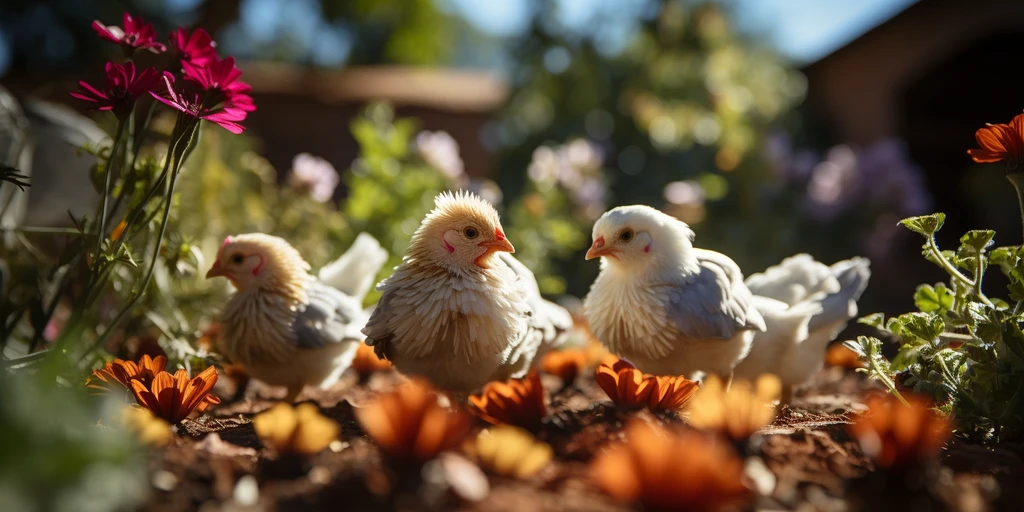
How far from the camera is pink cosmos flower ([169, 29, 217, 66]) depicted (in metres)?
1.58

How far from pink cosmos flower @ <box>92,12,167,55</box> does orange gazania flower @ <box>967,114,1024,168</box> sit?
68.1 inches

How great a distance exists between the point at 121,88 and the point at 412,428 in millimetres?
923

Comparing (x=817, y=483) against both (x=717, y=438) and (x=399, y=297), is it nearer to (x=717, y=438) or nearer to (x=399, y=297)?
(x=717, y=438)

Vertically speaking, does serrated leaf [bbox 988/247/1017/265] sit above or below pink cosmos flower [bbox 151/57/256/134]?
below

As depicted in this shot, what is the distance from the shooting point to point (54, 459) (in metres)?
0.76

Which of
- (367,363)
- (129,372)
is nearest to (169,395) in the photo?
(129,372)

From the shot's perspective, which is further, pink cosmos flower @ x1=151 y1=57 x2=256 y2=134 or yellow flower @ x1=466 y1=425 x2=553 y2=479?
pink cosmos flower @ x1=151 y1=57 x2=256 y2=134

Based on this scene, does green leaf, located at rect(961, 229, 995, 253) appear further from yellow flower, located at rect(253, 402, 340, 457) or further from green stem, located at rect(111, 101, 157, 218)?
green stem, located at rect(111, 101, 157, 218)

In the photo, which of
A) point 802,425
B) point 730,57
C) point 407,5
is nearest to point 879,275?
point 730,57

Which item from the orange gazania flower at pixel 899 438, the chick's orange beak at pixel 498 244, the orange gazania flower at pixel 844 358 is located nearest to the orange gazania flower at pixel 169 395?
the chick's orange beak at pixel 498 244

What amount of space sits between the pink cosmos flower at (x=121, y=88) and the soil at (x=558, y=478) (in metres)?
0.67

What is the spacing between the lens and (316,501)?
39.6 inches

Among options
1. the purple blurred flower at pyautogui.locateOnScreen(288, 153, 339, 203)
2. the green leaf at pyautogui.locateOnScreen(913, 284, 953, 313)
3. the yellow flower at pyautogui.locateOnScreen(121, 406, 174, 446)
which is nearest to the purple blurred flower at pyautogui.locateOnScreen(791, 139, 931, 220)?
the green leaf at pyautogui.locateOnScreen(913, 284, 953, 313)

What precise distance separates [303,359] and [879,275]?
4.74 meters
